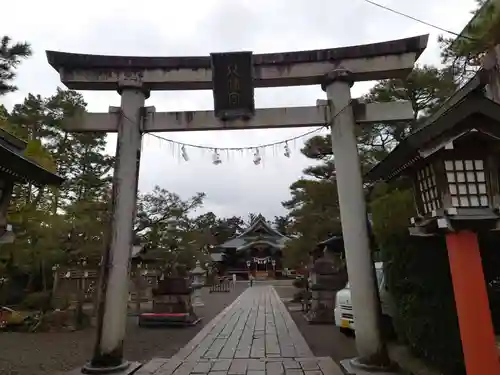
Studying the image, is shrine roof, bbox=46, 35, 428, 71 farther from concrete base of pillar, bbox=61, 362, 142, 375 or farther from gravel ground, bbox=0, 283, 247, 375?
gravel ground, bbox=0, 283, 247, 375

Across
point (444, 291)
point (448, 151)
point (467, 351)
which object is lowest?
point (467, 351)

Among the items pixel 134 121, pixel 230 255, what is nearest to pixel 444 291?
pixel 134 121

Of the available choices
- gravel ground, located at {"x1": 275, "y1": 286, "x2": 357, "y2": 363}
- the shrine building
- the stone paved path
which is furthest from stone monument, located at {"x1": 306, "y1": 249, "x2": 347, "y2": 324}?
the shrine building

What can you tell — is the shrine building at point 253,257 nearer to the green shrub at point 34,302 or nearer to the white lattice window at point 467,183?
the green shrub at point 34,302

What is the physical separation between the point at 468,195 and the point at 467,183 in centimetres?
16

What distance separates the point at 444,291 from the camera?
19.9 ft

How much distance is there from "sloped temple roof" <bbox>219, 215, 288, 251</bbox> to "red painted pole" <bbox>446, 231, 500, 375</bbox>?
4429 cm

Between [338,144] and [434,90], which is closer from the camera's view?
[338,144]

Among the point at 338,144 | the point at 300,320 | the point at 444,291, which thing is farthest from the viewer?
the point at 300,320

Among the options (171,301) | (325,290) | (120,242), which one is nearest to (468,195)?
(120,242)

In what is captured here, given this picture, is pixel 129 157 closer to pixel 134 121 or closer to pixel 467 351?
pixel 134 121

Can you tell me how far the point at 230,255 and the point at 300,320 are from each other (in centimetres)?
3807

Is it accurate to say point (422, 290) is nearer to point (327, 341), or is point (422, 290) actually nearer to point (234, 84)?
point (327, 341)

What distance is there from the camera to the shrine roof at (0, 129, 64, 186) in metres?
5.62
